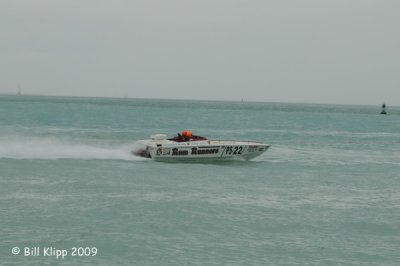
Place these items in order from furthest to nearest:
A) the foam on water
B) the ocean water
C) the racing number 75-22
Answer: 1. the foam on water
2. the racing number 75-22
3. the ocean water

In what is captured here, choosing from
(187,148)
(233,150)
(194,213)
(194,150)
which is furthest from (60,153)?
(194,213)

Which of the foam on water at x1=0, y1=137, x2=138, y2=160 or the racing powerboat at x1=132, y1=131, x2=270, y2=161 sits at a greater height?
the racing powerboat at x1=132, y1=131, x2=270, y2=161

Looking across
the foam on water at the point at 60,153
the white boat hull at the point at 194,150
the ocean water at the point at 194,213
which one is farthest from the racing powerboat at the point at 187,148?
the foam on water at the point at 60,153

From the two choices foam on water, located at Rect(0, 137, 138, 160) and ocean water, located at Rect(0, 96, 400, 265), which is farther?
foam on water, located at Rect(0, 137, 138, 160)

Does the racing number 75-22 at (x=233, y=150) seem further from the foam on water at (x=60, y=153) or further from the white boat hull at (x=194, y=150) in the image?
the foam on water at (x=60, y=153)

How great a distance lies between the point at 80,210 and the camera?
17625mm

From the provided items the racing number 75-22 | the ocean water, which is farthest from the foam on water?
the racing number 75-22

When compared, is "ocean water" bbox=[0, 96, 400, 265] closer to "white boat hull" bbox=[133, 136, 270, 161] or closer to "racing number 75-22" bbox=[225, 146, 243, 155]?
"white boat hull" bbox=[133, 136, 270, 161]

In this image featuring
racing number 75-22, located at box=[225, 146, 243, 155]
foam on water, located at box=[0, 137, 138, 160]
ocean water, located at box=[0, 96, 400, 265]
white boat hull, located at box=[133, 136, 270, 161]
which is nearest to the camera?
ocean water, located at box=[0, 96, 400, 265]

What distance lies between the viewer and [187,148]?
29.9m

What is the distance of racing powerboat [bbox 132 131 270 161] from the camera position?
1171 inches

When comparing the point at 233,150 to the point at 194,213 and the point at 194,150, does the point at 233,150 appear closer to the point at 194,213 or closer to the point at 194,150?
the point at 194,150

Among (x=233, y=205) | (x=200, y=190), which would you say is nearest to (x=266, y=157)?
(x=200, y=190)

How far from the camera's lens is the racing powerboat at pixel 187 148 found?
2975 centimetres
